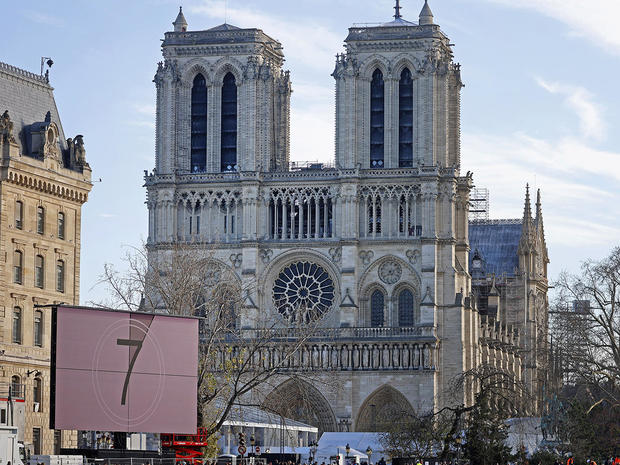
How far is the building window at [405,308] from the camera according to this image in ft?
347

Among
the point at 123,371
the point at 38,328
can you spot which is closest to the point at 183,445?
the point at 123,371

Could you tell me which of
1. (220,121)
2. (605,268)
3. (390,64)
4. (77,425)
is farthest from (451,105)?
(77,425)

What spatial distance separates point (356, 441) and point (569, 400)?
20.9 m

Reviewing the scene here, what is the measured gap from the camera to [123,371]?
2135 inches

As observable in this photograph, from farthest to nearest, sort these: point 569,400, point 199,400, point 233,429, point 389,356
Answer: point 389,356 < point 233,429 < point 569,400 < point 199,400

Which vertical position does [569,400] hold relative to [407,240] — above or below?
below

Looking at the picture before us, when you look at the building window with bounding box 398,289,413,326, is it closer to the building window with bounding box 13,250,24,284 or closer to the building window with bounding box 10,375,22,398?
the building window with bounding box 13,250,24,284

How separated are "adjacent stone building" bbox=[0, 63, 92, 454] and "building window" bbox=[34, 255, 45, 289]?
44 mm

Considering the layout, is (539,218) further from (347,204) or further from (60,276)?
(60,276)

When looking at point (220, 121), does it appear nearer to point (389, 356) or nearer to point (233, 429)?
point (389, 356)

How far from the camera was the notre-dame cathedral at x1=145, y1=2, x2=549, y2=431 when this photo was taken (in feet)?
342

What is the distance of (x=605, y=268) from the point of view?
73.6m

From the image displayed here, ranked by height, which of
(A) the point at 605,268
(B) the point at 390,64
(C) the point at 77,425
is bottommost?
(C) the point at 77,425

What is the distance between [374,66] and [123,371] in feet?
184
